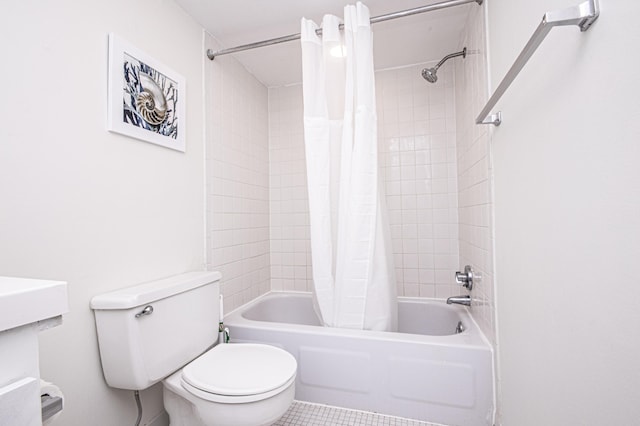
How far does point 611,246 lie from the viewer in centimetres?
56

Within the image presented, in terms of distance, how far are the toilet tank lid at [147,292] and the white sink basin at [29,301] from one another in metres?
0.63

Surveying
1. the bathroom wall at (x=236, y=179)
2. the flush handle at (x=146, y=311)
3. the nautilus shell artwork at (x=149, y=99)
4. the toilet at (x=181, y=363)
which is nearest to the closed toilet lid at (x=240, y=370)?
the toilet at (x=181, y=363)

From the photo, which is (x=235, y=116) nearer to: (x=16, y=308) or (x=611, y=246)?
(x=16, y=308)

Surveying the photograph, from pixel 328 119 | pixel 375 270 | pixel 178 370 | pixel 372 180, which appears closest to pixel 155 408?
pixel 178 370

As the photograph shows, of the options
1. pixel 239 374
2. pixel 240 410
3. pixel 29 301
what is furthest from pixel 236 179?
pixel 29 301

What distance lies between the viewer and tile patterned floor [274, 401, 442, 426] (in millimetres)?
1413

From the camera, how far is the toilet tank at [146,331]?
3.57ft

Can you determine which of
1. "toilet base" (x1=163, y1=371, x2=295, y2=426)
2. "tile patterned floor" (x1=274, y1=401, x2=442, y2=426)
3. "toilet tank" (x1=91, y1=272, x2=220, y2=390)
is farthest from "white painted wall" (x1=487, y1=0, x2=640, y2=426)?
"toilet tank" (x1=91, y1=272, x2=220, y2=390)

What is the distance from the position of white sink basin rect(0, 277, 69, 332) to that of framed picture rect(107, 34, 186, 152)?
3.03 feet

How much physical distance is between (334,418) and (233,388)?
665mm

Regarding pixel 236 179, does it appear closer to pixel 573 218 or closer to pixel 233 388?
pixel 233 388

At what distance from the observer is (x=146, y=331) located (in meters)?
1.13

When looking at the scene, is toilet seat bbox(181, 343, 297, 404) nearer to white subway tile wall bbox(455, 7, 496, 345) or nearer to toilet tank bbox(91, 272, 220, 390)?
toilet tank bbox(91, 272, 220, 390)

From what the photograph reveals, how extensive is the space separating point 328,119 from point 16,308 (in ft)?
4.81
